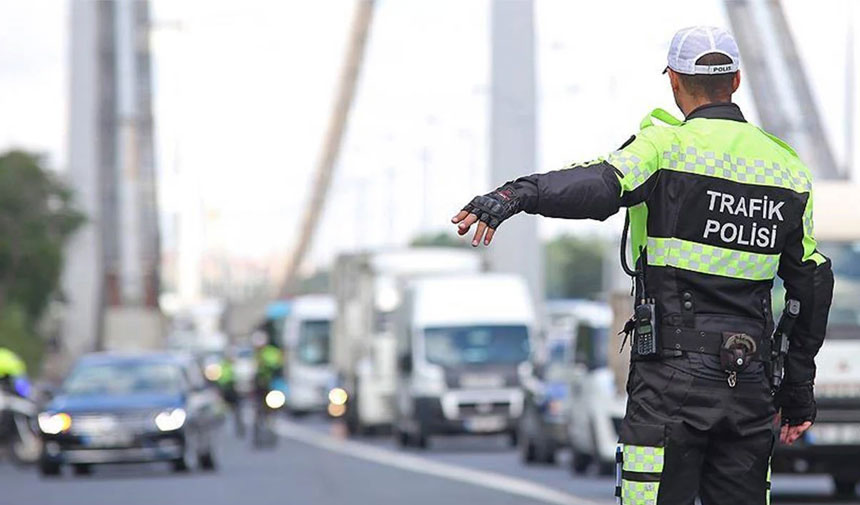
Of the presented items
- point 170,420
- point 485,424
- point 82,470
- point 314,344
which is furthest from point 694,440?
point 314,344

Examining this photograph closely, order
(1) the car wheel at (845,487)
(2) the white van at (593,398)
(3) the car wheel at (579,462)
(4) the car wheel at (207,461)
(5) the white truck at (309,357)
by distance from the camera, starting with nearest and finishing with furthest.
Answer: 1. (1) the car wheel at (845,487)
2. (2) the white van at (593,398)
3. (3) the car wheel at (579,462)
4. (4) the car wheel at (207,461)
5. (5) the white truck at (309,357)

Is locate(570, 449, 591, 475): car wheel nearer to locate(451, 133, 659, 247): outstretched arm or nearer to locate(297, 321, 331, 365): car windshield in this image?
locate(451, 133, 659, 247): outstretched arm

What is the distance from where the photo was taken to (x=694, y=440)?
658cm

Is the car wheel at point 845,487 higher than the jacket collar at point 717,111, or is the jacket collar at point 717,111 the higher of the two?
the jacket collar at point 717,111

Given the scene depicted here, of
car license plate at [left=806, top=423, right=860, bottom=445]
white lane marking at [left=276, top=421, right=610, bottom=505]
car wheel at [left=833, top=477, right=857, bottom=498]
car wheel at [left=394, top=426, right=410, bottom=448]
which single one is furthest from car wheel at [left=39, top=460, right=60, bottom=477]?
car wheel at [left=394, top=426, right=410, bottom=448]

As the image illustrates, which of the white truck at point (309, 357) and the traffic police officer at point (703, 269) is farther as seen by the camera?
the white truck at point (309, 357)

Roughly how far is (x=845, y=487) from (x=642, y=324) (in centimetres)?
1347

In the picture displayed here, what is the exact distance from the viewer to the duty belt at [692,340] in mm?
6605

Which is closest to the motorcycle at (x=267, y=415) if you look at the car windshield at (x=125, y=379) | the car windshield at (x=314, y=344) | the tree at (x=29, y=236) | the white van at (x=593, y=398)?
the car windshield at (x=125, y=379)

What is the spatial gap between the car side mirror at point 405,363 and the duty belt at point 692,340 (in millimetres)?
29064

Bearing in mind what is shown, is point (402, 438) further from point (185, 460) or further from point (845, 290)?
point (845, 290)

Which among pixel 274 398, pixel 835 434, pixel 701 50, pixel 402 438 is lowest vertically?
pixel 402 438

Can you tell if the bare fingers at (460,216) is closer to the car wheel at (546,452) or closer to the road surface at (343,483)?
the road surface at (343,483)

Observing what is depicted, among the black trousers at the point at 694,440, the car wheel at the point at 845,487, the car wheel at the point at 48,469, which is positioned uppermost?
the black trousers at the point at 694,440
